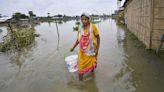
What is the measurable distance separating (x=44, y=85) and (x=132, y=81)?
7.48ft

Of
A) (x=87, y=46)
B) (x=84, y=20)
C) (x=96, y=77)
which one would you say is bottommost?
(x=96, y=77)

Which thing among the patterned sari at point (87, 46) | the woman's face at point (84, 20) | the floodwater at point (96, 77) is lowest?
the floodwater at point (96, 77)

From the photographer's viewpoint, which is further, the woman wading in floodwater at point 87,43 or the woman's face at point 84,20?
the woman wading in floodwater at point 87,43

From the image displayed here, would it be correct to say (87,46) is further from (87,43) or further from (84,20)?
(84,20)

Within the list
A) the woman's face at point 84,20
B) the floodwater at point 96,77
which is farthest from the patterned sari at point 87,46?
the floodwater at point 96,77

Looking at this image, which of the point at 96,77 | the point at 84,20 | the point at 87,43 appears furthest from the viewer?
the point at 96,77

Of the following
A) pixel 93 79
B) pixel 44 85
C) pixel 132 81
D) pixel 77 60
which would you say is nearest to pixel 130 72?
pixel 132 81

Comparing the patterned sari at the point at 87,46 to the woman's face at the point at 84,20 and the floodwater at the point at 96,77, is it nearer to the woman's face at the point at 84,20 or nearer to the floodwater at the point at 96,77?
the woman's face at the point at 84,20

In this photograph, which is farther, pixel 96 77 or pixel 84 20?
pixel 96 77

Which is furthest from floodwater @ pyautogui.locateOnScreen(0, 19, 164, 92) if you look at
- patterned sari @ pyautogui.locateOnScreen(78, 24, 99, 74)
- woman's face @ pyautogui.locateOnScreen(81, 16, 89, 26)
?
woman's face @ pyautogui.locateOnScreen(81, 16, 89, 26)

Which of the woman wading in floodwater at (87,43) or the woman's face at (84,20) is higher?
the woman's face at (84,20)

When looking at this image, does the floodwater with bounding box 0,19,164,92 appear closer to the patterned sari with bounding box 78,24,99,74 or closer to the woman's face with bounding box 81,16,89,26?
the patterned sari with bounding box 78,24,99,74

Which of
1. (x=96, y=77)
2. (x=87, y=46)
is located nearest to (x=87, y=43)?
(x=87, y=46)

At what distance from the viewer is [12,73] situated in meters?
5.94
